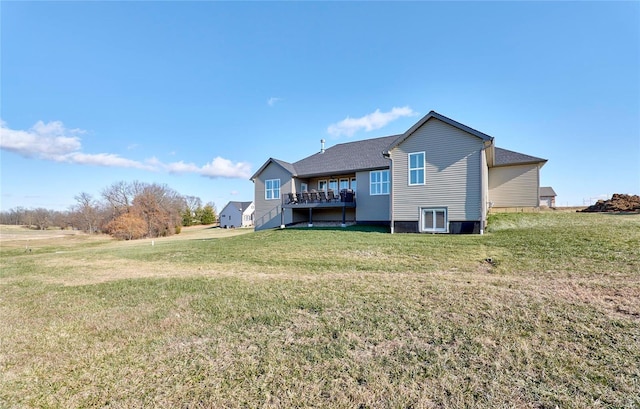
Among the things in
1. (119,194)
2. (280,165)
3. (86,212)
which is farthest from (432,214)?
(86,212)

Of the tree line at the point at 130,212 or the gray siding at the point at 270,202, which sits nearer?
the gray siding at the point at 270,202

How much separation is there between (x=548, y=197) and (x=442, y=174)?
3508 centimetres

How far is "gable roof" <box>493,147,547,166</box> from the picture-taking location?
708 inches

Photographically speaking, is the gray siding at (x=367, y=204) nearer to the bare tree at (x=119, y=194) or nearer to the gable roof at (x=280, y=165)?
the gable roof at (x=280, y=165)

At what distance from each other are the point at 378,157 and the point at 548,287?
14.3 m

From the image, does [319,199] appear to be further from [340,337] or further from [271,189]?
[340,337]

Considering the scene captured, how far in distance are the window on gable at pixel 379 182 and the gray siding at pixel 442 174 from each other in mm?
2623

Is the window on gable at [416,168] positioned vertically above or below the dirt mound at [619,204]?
above

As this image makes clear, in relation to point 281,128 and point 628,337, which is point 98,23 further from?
point 628,337

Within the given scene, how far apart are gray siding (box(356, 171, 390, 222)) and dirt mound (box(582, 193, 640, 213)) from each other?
1567cm

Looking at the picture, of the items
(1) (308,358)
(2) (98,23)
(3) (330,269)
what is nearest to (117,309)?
(1) (308,358)

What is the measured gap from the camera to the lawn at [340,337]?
110 inches

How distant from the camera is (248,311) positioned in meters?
5.05

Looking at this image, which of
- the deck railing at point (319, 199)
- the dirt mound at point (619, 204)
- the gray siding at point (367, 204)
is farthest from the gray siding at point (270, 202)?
the dirt mound at point (619, 204)
